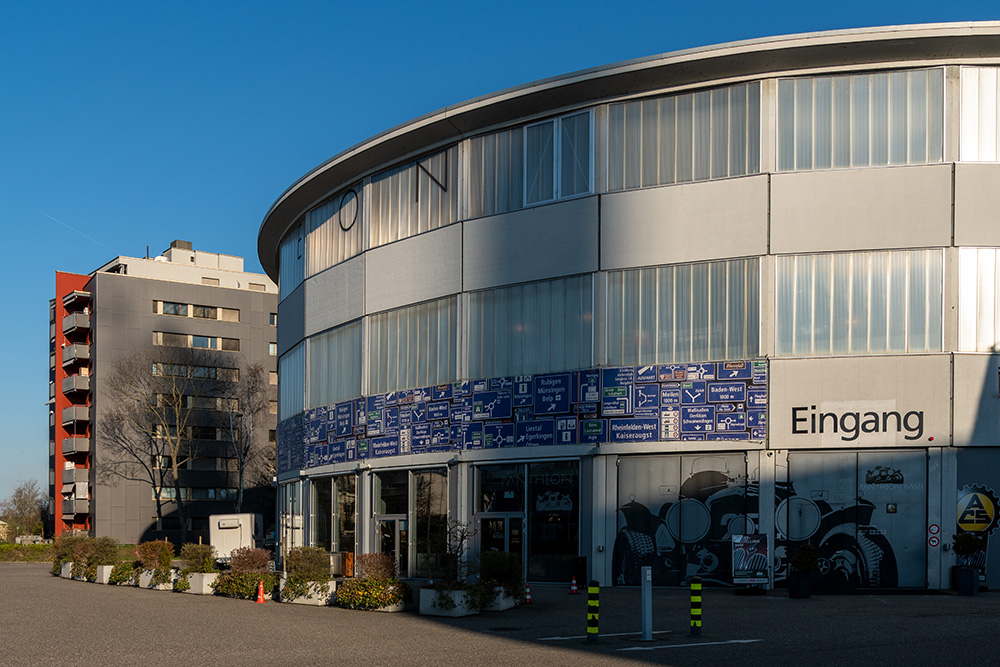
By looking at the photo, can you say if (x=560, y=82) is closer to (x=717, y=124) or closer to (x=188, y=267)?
(x=717, y=124)

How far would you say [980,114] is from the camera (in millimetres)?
28219

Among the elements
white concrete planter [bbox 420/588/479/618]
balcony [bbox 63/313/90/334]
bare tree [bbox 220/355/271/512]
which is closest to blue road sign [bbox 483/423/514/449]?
white concrete planter [bbox 420/588/479/618]

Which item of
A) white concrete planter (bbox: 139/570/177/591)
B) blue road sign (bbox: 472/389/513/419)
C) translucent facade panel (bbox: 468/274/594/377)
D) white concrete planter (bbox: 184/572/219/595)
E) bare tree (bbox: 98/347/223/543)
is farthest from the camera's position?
bare tree (bbox: 98/347/223/543)

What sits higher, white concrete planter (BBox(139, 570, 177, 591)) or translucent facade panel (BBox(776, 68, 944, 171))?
translucent facade panel (BBox(776, 68, 944, 171))

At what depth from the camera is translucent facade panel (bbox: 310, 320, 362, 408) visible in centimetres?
3906

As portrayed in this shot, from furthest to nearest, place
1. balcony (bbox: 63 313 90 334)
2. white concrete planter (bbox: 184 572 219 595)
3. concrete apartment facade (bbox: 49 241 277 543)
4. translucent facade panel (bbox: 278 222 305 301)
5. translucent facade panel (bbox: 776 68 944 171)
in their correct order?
balcony (bbox: 63 313 90 334) < concrete apartment facade (bbox: 49 241 277 543) < translucent facade panel (bbox: 278 222 305 301) < white concrete planter (bbox: 184 572 219 595) < translucent facade panel (bbox: 776 68 944 171)

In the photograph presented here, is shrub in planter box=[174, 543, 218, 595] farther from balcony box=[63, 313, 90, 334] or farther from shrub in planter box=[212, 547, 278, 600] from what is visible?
balcony box=[63, 313, 90, 334]

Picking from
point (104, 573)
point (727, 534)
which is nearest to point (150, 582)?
point (104, 573)

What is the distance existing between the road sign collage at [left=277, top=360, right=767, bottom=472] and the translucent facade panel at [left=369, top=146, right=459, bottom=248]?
547 centimetres

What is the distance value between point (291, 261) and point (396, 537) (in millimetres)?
14657

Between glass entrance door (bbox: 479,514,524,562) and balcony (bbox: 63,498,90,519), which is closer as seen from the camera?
glass entrance door (bbox: 479,514,524,562)

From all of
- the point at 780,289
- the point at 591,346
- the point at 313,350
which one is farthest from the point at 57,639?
the point at 313,350

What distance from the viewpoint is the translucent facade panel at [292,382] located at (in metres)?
43.3

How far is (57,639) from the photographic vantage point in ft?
59.7
